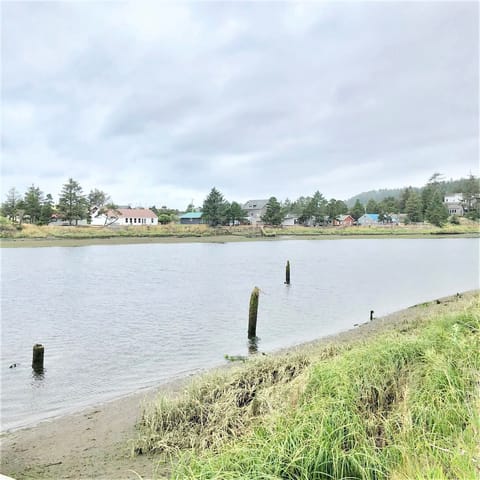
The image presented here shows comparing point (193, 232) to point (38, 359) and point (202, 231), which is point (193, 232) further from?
point (38, 359)

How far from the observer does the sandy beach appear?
5.95 m

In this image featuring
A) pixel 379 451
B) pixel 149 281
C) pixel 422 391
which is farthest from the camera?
pixel 149 281

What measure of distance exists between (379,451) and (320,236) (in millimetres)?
86550

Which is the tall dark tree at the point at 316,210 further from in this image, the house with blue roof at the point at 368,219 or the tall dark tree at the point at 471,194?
Result: the tall dark tree at the point at 471,194

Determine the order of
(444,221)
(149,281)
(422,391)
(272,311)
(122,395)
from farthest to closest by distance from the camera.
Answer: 1. (444,221)
2. (149,281)
3. (272,311)
4. (122,395)
5. (422,391)

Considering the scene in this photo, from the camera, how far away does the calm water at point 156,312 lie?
11.1 meters

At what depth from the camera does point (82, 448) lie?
6.80m

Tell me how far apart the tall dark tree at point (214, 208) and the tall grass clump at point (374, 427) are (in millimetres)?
79142

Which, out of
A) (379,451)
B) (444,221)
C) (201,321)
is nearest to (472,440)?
(379,451)

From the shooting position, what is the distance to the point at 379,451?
14.2 feet

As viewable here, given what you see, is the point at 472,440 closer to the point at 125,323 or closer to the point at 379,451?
the point at 379,451

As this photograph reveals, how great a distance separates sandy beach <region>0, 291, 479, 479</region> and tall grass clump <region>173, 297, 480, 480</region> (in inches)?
64.1

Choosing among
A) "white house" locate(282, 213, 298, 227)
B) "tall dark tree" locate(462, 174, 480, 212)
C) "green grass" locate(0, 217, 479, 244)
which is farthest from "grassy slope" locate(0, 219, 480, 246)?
"tall dark tree" locate(462, 174, 480, 212)

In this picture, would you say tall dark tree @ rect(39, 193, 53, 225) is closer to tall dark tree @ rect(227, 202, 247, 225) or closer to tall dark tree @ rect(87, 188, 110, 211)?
tall dark tree @ rect(87, 188, 110, 211)
